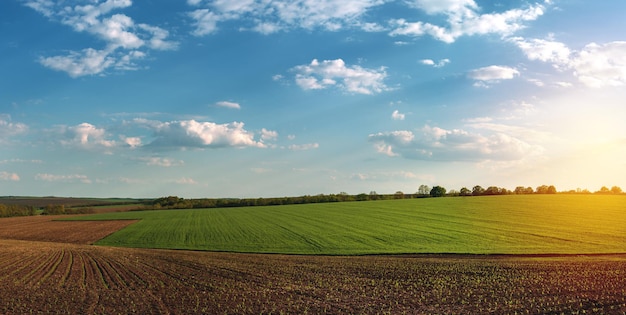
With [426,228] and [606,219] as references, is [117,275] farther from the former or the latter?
[606,219]

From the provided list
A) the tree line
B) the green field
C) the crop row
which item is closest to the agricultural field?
the crop row

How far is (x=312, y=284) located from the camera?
80.5 ft

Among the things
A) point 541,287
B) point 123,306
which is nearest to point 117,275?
point 123,306

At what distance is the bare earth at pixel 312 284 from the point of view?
1956cm

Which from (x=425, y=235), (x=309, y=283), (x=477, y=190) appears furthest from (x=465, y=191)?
(x=309, y=283)

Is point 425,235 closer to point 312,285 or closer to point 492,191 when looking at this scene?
point 312,285

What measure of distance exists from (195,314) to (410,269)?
15.5 metres

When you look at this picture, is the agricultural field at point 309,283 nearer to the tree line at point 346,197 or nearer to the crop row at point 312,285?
the crop row at point 312,285

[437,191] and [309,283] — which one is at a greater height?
[437,191]

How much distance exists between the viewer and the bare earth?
19.6 m

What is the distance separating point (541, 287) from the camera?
915 inches

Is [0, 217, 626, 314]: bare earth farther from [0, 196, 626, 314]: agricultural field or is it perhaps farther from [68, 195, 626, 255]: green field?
[68, 195, 626, 255]: green field

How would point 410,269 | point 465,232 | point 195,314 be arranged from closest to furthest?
point 195,314
point 410,269
point 465,232

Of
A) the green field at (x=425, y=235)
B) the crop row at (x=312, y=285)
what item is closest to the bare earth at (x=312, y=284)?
the crop row at (x=312, y=285)
